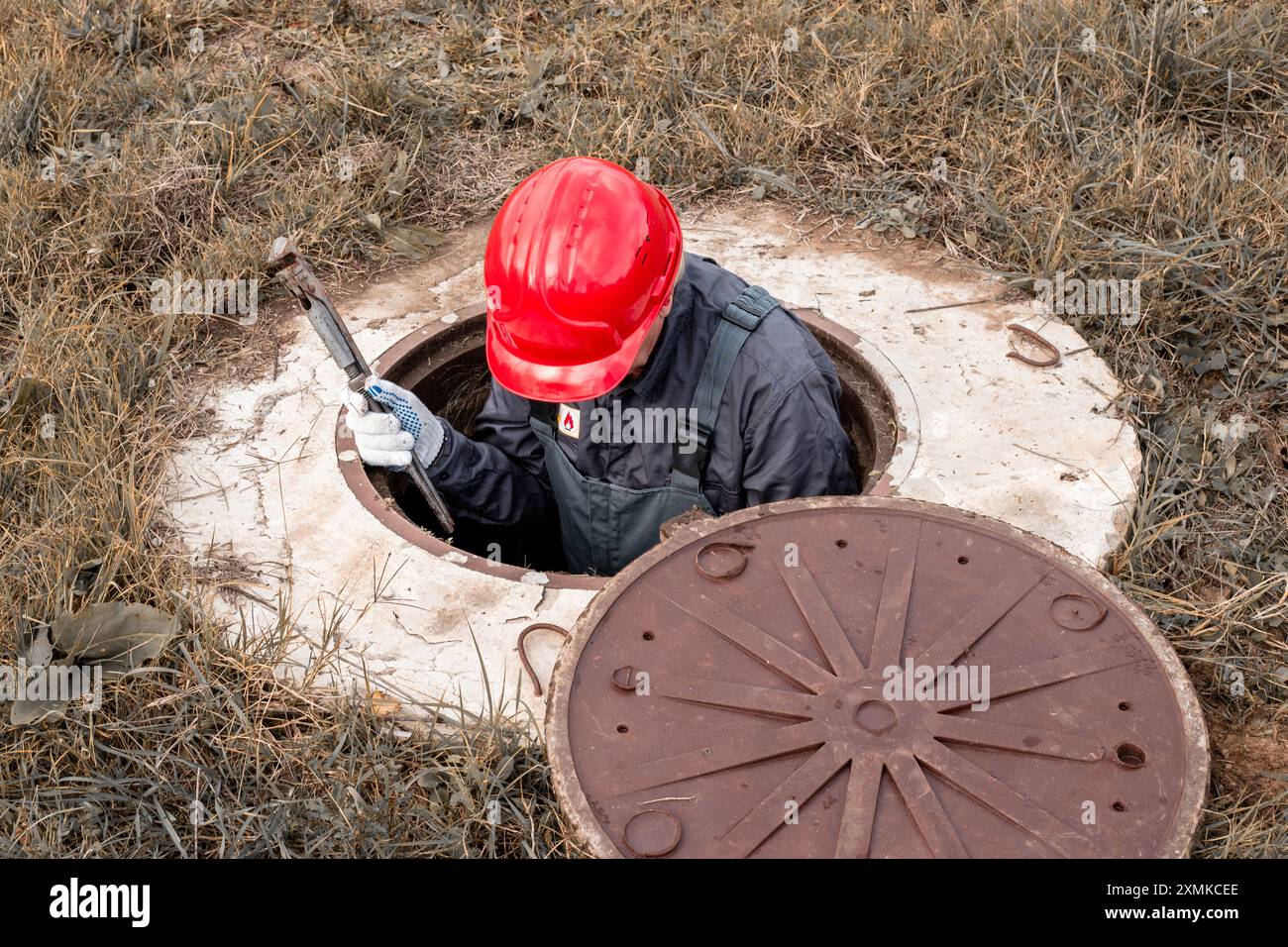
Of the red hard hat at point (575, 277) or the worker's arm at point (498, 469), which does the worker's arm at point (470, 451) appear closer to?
the worker's arm at point (498, 469)

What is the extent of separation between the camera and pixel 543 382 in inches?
104

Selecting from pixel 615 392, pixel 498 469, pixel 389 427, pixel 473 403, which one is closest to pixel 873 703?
pixel 615 392

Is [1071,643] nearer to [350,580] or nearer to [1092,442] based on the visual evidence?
[1092,442]

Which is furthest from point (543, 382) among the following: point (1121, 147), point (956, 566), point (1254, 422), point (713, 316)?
point (1121, 147)

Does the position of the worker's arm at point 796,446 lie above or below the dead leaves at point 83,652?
above

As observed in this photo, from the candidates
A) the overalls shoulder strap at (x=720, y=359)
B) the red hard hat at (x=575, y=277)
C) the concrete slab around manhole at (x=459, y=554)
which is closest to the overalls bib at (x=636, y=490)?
the overalls shoulder strap at (x=720, y=359)

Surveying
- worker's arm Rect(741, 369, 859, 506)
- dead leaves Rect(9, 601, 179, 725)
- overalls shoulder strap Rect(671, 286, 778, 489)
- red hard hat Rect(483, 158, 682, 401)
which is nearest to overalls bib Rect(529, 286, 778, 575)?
overalls shoulder strap Rect(671, 286, 778, 489)

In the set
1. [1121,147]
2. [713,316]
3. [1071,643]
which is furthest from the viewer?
[1121,147]

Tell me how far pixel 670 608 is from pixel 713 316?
0.99 m

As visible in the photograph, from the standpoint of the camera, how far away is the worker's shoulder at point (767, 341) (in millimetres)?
2820

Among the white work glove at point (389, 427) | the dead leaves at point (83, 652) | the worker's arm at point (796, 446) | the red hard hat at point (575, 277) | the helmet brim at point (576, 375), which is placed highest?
the red hard hat at point (575, 277)

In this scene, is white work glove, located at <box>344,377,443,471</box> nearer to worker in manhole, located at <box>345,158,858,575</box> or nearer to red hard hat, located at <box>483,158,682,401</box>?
worker in manhole, located at <box>345,158,858,575</box>

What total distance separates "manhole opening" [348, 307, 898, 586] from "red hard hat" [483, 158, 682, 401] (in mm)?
591

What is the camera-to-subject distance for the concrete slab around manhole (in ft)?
8.66
